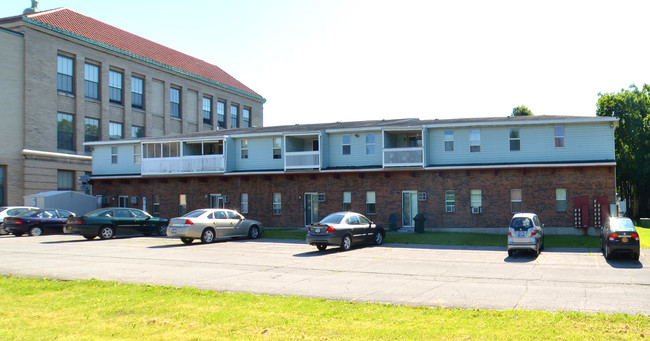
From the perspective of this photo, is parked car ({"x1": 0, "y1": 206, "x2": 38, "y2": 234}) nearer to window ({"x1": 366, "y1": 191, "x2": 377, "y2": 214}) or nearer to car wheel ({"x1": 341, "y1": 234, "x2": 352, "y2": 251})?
window ({"x1": 366, "y1": 191, "x2": 377, "y2": 214})

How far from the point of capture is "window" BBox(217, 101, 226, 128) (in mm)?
64750

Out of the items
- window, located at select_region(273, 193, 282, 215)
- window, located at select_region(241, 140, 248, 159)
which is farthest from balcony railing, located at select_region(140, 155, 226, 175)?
window, located at select_region(273, 193, 282, 215)

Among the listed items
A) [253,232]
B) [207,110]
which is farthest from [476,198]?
[207,110]

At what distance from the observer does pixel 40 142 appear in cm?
4231

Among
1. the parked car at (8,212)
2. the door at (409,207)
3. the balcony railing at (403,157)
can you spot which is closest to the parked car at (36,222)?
the parked car at (8,212)

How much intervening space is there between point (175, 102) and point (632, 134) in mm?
46274

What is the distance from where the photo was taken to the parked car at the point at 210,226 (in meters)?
24.7

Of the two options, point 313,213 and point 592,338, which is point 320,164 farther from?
point 592,338

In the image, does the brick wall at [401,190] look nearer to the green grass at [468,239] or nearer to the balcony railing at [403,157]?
the balcony railing at [403,157]

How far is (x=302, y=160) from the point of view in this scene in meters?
33.5

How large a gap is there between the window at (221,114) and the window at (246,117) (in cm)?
369

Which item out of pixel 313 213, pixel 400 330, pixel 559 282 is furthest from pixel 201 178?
pixel 400 330

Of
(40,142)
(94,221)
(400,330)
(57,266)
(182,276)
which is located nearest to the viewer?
(400,330)

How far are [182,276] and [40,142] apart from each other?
111ft
